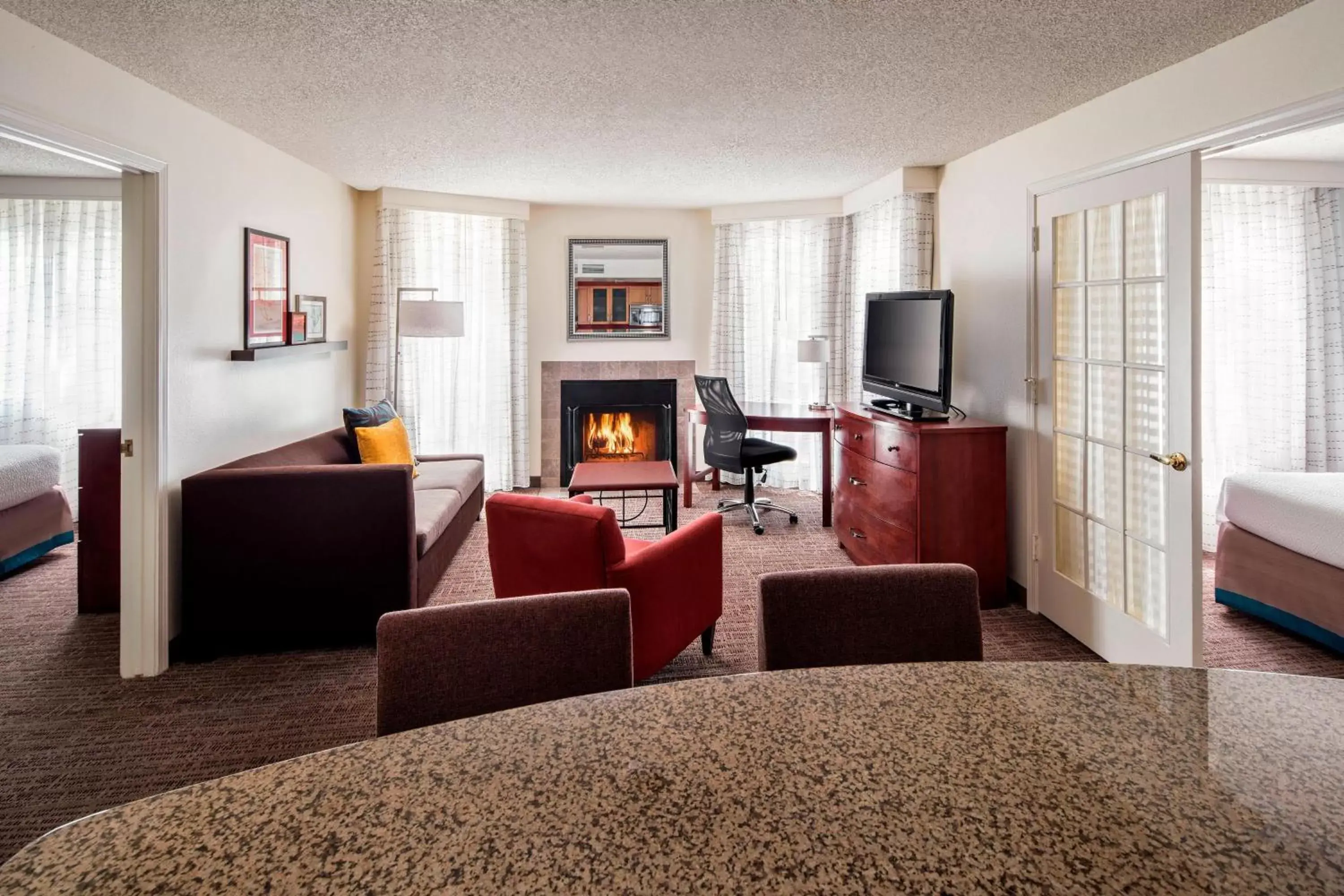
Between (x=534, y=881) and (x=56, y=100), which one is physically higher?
(x=56, y=100)

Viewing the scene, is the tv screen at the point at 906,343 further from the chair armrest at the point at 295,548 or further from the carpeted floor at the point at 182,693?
the chair armrest at the point at 295,548

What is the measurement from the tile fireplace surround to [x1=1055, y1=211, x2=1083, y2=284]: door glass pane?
345cm

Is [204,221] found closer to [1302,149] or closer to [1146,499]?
[1146,499]

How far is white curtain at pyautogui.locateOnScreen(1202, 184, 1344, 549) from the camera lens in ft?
14.6

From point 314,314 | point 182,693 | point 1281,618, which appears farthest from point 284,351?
point 1281,618

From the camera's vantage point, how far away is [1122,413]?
304cm

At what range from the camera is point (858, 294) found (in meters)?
5.79

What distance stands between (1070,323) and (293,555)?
3.52 meters

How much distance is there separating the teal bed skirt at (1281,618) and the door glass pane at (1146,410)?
3.87 feet

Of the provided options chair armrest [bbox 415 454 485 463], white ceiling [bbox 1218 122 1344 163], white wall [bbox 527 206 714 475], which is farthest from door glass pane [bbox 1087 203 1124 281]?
chair armrest [bbox 415 454 485 463]

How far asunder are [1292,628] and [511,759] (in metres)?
3.87

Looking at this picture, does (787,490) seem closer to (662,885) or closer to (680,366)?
(680,366)

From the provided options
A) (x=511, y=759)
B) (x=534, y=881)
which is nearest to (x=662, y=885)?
(x=534, y=881)

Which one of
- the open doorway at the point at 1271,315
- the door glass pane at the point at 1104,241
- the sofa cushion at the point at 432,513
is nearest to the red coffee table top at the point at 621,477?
the sofa cushion at the point at 432,513
